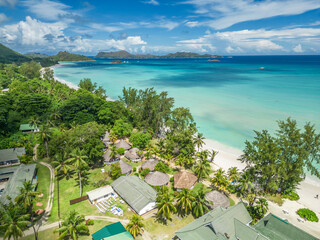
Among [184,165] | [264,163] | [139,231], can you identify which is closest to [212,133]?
[184,165]

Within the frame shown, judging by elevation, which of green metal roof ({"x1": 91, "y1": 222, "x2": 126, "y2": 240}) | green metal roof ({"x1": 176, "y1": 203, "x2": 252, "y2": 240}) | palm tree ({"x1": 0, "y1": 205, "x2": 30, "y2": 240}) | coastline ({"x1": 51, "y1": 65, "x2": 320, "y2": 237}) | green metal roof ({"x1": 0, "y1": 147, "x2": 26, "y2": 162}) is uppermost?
palm tree ({"x1": 0, "y1": 205, "x2": 30, "y2": 240})

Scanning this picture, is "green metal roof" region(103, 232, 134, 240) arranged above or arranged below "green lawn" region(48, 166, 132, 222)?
above

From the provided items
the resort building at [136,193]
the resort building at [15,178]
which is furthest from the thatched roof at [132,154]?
the resort building at [15,178]

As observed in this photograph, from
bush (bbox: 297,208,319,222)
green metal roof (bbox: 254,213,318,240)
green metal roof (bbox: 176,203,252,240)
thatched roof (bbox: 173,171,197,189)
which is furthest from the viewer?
thatched roof (bbox: 173,171,197,189)

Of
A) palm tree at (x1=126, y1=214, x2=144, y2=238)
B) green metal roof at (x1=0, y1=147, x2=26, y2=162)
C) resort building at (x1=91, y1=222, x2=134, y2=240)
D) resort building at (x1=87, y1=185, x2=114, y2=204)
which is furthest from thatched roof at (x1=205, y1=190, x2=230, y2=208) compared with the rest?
green metal roof at (x1=0, y1=147, x2=26, y2=162)

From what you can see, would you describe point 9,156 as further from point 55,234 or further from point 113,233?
point 113,233

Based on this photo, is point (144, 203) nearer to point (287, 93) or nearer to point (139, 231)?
point (139, 231)

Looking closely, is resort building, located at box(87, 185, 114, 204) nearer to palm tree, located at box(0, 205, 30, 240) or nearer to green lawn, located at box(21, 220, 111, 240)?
green lawn, located at box(21, 220, 111, 240)
